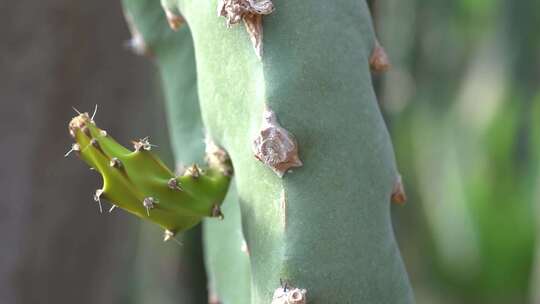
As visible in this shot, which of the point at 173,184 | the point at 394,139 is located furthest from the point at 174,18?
the point at 394,139

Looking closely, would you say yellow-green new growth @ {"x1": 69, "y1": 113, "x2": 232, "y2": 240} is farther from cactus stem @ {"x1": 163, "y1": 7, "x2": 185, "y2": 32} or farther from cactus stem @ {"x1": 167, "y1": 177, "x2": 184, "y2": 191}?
cactus stem @ {"x1": 163, "y1": 7, "x2": 185, "y2": 32}

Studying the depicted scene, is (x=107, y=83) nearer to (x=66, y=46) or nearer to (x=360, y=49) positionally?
(x=66, y=46)

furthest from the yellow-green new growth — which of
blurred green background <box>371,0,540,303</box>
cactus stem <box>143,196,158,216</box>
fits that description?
blurred green background <box>371,0,540,303</box>

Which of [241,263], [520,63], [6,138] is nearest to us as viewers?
[241,263]

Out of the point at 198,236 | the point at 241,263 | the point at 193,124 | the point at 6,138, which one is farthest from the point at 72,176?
the point at 198,236

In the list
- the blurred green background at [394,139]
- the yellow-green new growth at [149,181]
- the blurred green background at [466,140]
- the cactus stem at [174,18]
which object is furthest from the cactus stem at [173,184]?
the blurred green background at [466,140]

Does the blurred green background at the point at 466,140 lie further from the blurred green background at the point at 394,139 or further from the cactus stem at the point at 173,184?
the cactus stem at the point at 173,184
